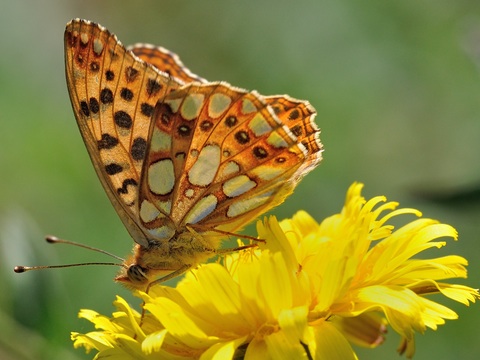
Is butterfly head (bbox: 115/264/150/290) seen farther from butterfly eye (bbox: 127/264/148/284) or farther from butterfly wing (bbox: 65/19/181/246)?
butterfly wing (bbox: 65/19/181/246)

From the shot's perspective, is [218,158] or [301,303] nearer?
[301,303]

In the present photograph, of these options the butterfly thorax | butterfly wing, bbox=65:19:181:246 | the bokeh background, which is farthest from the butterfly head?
the bokeh background

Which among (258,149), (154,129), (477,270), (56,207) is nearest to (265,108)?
(258,149)

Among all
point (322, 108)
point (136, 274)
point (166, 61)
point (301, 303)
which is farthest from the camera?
point (322, 108)

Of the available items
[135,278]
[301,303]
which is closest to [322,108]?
[135,278]

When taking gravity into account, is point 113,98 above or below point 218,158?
above

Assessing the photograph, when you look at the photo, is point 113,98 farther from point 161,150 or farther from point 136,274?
point 136,274
